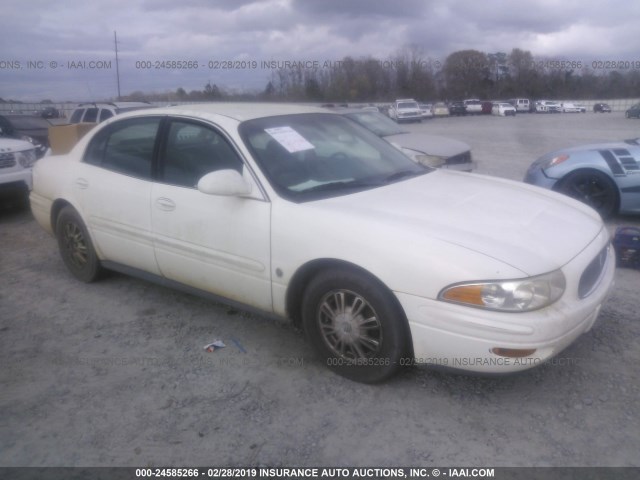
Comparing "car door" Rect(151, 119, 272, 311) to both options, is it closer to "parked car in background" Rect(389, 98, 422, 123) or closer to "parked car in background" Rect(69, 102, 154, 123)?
"parked car in background" Rect(69, 102, 154, 123)

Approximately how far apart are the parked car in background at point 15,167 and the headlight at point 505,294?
6.80 m

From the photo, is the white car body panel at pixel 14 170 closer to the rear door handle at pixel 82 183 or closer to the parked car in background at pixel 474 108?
the rear door handle at pixel 82 183

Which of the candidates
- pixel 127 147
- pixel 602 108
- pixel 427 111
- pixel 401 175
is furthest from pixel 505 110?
pixel 127 147

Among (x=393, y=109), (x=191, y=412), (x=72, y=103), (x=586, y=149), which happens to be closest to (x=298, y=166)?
(x=191, y=412)

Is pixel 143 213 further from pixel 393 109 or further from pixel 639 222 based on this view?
pixel 393 109

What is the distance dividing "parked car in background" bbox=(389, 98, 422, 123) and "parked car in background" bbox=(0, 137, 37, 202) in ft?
101

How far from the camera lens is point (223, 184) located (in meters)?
3.12

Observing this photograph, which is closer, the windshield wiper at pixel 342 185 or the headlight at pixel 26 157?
the windshield wiper at pixel 342 185

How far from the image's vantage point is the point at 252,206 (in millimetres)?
3217

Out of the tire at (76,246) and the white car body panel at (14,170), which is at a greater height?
the white car body panel at (14,170)

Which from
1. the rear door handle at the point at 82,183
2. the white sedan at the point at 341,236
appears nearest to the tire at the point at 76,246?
the white sedan at the point at 341,236

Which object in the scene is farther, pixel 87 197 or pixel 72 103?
pixel 72 103

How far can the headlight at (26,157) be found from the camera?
759cm

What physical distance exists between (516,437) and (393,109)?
1435 inches
